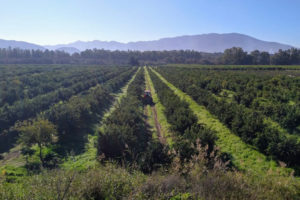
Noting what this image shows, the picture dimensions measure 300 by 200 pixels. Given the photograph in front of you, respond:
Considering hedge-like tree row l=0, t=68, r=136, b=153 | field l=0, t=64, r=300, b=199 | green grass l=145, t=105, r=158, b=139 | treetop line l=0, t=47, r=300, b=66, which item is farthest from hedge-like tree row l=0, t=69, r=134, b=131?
treetop line l=0, t=47, r=300, b=66

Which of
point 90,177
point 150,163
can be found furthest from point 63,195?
point 150,163

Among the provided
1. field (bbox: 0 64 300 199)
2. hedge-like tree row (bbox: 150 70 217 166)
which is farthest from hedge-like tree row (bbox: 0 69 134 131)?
hedge-like tree row (bbox: 150 70 217 166)

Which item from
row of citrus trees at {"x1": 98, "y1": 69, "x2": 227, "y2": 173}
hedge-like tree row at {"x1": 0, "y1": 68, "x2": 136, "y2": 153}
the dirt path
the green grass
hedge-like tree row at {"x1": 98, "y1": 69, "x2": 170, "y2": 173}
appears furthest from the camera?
the green grass

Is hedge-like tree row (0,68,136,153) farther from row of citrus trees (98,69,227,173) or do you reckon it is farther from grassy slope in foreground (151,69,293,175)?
grassy slope in foreground (151,69,293,175)

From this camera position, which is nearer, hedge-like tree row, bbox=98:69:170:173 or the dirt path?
hedge-like tree row, bbox=98:69:170:173

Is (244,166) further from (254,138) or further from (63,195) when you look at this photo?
(63,195)

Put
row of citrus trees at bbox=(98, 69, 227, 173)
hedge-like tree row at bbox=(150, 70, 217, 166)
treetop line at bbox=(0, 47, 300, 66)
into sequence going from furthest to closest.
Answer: treetop line at bbox=(0, 47, 300, 66) < hedge-like tree row at bbox=(150, 70, 217, 166) < row of citrus trees at bbox=(98, 69, 227, 173)

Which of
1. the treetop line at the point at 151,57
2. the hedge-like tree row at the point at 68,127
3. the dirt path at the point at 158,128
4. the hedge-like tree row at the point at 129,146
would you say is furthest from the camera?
the treetop line at the point at 151,57

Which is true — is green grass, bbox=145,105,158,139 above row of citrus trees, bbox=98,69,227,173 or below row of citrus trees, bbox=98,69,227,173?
below

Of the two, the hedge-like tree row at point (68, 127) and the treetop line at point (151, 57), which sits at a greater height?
the treetop line at point (151, 57)

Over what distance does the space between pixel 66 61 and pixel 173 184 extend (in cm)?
12317

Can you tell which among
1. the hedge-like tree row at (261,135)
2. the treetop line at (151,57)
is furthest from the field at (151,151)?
the treetop line at (151,57)

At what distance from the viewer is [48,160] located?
28.7 feet

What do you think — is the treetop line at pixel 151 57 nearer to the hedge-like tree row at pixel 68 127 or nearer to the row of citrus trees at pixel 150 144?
the hedge-like tree row at pixel 68 127
